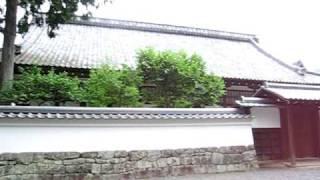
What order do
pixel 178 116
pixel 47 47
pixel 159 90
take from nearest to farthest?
pixel 178 116 → pixel 159 90 → pixel 47 47

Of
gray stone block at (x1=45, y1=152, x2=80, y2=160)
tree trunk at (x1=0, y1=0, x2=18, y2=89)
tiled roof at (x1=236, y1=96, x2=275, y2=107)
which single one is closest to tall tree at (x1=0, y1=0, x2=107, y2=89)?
tree trunk at (x1=0, y1=0, x2=18, y2=89)

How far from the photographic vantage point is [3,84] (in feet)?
38.2

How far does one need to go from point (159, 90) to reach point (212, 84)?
5.72 feet

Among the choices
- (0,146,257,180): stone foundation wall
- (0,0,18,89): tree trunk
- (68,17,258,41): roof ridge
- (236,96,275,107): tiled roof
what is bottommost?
(0,146,257,180): stone foundation wall

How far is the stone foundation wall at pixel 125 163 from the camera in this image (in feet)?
30.4

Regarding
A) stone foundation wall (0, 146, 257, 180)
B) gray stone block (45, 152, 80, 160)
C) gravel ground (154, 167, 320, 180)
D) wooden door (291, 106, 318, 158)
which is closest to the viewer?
stone foundation wall (0, 146, 257, 180)

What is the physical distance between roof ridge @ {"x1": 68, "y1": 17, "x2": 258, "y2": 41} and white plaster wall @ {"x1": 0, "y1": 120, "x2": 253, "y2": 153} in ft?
33.7

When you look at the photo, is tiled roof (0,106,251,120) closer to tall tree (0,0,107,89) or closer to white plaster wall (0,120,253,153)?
white plaster wall (0,120,253,153)

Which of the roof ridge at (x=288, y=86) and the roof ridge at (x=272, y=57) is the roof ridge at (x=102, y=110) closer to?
the roof ridge at (x=288, y=86)

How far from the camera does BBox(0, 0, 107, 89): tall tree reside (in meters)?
12.1

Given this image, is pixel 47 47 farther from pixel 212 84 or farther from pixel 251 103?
pixel 251 103

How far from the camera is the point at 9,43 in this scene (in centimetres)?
1227

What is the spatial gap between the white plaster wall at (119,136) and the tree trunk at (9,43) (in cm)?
294

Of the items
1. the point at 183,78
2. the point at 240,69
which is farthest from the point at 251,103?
the point at 240,69
